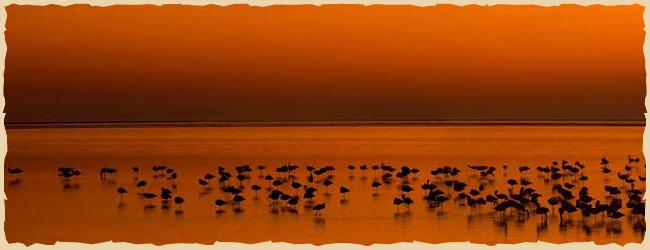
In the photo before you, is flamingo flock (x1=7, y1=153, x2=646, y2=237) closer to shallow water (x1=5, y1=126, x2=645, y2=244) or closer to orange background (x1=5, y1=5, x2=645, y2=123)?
shallow water (x1=5, y1=126, x2=645, y2=244)

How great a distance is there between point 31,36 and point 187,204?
2.01m

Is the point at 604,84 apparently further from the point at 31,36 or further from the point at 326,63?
the point at 31,36

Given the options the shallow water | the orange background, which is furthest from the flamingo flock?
the orange background

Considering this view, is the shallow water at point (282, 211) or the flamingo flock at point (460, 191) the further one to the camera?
the flamingo flock at point (460, 191)

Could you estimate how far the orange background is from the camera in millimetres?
7730

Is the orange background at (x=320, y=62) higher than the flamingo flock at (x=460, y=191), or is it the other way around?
the orange background at (x=320, y=62)

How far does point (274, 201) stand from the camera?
874 centimetres

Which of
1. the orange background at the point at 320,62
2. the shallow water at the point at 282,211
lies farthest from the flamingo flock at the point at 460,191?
the orange background at the point at 320,62

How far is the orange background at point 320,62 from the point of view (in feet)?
25.4

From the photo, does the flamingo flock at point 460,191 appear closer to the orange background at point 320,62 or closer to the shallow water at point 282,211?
the shallow water at point 282,211

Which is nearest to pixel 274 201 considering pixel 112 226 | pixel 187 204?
pixel 187 204

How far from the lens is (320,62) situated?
28.7 feet

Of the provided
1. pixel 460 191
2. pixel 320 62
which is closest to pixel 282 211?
pixel 320 62

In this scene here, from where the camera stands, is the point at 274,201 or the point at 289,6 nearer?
the point at 289,6
